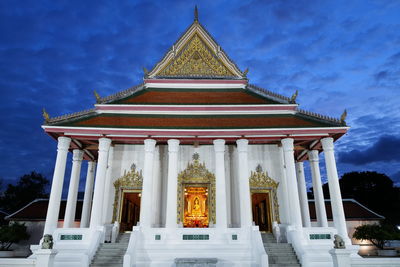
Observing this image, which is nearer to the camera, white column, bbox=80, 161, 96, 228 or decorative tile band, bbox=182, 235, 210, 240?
decorative tile band, bbox=182, 235, 210, 240

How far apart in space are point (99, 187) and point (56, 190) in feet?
6.20

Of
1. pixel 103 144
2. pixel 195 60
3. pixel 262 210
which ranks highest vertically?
pixel 195 60

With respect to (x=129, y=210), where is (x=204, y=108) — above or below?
above

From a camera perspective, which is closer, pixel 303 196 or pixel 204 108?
pixel 204 108

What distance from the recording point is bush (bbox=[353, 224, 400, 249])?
16844mm

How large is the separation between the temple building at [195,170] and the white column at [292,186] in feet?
0.16

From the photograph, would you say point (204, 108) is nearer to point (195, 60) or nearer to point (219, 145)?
point (219, 145)

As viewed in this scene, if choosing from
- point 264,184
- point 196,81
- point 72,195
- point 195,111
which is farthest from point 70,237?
point 196,81

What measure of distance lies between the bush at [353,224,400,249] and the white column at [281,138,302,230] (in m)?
7.32

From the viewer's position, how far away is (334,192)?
1379 cm

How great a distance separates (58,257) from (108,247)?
1979mm

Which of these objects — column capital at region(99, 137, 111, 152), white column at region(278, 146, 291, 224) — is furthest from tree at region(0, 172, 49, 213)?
white column at region(278, 146, 291, 224)

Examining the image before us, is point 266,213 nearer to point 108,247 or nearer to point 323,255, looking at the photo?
point 323,255

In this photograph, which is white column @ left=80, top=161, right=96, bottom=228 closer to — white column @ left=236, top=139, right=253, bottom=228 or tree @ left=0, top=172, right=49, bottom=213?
white column @ left=236, top=139, right=253, bottom=228
